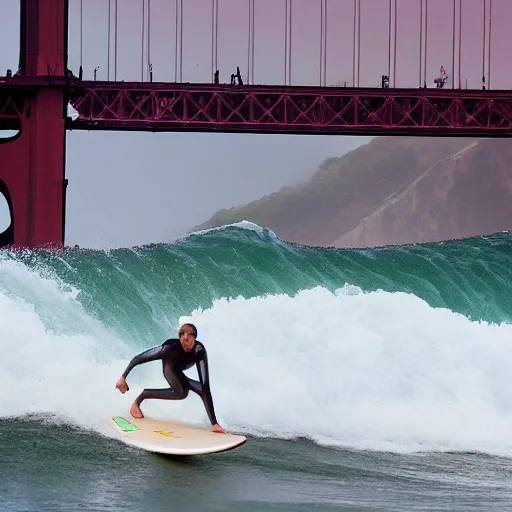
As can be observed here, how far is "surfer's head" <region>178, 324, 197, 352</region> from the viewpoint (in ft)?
32.1

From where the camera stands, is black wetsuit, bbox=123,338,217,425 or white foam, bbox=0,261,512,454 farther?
white foam, bbox=0,261,512,454

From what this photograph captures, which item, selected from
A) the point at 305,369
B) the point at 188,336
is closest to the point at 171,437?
the point at 188,336

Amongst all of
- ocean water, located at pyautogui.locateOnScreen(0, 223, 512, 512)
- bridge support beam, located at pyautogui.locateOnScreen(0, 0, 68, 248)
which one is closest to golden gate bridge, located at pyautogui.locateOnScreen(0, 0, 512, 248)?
bridge support beam, located at pyautogui.locateOnScreen(0, 0, 68, 248)

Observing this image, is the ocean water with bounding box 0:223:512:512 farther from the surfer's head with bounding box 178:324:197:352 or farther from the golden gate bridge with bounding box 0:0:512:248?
the golden gate bridge with bounding box 0:0:512:248

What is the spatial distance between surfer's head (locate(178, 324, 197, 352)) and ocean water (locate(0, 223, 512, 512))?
0.86m

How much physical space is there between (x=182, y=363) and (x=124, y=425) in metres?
0.83

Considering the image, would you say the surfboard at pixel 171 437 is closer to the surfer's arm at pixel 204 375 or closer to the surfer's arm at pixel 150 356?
the surfer's arm at pixel 204 375

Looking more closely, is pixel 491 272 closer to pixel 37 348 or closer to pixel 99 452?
pixel 37 348

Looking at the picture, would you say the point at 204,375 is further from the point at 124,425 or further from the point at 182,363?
the point at 124,425

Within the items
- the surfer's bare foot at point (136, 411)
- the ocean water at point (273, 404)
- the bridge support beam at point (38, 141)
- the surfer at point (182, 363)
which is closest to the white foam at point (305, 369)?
the ocean water at point (273, 404)

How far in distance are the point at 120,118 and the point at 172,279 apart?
56.0ft

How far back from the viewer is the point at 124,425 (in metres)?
10.3

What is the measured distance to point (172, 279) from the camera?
76.8 feet

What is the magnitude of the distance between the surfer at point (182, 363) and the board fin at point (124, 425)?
0.38 metres
